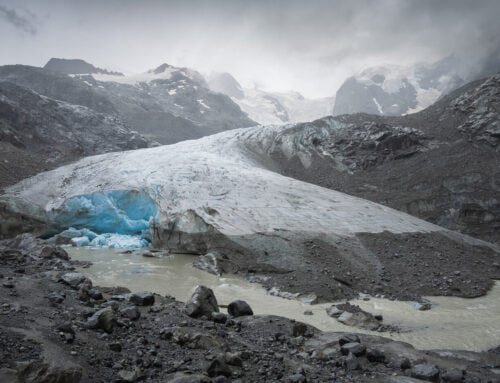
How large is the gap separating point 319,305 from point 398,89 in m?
169

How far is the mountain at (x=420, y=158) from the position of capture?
26938mm

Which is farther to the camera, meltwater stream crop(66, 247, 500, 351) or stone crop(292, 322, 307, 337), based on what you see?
meltwater stream crop(66, 247, 500, 351)

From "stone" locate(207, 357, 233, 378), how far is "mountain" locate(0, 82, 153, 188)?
22592 millimetres

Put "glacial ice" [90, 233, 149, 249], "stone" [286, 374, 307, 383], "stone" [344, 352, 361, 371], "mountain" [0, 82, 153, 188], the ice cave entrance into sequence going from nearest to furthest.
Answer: "stone" [286, 374, 307, 383] → "stone" [344, 352, 361, 371] → "glacial ice" [90, 233, 149, 249] → the ice cave entrance → "mountain" [0, 82, 153, 188]

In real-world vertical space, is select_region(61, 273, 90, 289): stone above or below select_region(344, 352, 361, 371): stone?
above

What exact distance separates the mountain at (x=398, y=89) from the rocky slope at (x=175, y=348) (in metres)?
149

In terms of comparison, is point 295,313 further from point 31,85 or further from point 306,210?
point 31,85

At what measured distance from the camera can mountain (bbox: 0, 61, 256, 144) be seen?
78.4 metres

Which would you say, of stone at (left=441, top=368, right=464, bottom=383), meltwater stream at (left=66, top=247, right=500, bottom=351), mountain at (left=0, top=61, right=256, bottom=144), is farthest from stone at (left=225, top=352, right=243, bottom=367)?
mountain at (left=0, top=61, right=256, bottom=144)

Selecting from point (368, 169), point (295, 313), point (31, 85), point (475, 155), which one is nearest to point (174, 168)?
point (295, 313)

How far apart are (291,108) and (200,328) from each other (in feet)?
654

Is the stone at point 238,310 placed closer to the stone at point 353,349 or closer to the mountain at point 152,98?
the stone at point 353,349

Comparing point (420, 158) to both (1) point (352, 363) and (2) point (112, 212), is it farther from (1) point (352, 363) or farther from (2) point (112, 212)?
(1) point (352, 363)

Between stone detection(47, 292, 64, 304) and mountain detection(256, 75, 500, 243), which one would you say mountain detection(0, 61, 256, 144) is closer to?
mountain detection(256, 75, 500, 243)
